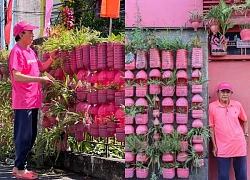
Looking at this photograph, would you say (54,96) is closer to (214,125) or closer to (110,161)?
(110,161)

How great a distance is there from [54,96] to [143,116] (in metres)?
1.84

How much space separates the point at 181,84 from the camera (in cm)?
496

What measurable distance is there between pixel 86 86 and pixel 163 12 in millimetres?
1447

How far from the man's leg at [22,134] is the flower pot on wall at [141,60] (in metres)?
1.68

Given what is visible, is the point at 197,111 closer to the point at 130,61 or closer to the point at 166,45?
the point at 166,45

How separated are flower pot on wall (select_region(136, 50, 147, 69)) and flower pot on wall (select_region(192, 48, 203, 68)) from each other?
1.78 ft

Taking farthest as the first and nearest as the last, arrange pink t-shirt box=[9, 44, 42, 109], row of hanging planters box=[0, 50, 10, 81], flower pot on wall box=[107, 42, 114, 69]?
row of hanging planters box=[0, 50, 10, 81]
pink t-shirt box=[9, 44, 42, 109]
flower pot on wall box=[107, 42, 114, 69]

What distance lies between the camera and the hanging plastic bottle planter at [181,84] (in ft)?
16.1

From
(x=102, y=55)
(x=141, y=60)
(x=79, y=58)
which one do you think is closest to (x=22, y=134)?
(x=79, y=58)

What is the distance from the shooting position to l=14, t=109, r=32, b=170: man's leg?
5.74m

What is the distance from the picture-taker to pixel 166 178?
16.4ft

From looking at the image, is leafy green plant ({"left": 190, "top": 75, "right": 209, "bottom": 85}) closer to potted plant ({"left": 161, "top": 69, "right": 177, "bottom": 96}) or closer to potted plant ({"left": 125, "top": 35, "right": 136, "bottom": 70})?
potted plant ({"left": 161, "top": 69, "right": 177, "bottom": 96})

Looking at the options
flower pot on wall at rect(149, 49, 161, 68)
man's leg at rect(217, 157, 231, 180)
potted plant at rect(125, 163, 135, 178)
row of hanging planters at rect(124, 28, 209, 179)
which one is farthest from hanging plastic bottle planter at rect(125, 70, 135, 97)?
man's leg at rect(217, 157, 231, 180)

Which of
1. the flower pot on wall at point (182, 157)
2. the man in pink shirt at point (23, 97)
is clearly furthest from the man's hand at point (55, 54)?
the flower pot on wall at point (182, 157)
